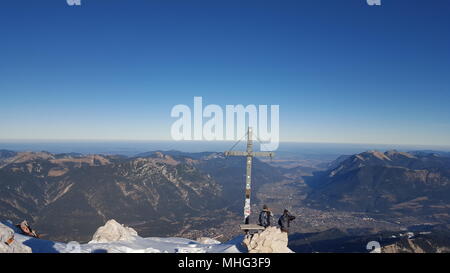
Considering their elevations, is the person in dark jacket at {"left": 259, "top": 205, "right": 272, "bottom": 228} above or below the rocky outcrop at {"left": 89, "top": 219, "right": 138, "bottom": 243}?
above

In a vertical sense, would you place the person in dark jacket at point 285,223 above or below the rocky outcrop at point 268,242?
above

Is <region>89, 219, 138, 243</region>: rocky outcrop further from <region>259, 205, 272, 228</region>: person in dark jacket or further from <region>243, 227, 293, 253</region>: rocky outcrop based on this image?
<region>243, 227, 293, 253</region>: rocky outcrop

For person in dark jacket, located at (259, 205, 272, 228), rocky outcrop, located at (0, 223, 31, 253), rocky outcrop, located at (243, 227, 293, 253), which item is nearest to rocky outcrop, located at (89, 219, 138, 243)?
rocky outcrop, located at (0, 223, 31, 253)

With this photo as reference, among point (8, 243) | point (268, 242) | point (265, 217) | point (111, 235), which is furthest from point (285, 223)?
point (8, 243)

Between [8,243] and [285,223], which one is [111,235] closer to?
[8,243]

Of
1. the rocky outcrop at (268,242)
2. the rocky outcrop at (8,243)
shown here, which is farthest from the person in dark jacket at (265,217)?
the rocky outcrop at (8,243)

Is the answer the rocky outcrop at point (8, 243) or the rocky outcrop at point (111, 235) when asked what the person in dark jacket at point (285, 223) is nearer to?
the rocky outcrop at point (111, 235)

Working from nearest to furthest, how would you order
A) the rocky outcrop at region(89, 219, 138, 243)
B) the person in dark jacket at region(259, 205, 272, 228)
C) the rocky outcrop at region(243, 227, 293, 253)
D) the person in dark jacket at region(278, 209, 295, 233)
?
the rocky outcrop at region(243, 227, 293, 253)
the person in dark jacket at region(278, 209, 295, 233)
the person in dark jacket at region(259, 205, 272, 228)
the rocky outcrop at region(89, 219, 138, 243)
